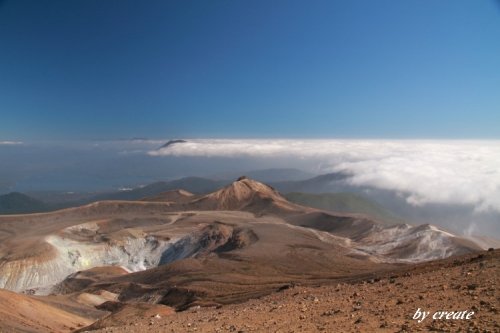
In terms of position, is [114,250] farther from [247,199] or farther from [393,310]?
[393,310]

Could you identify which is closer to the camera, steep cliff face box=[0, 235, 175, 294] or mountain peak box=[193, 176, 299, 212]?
steep cliff face box=[0, 235, 175, 294]

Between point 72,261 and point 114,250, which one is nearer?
point 72,261

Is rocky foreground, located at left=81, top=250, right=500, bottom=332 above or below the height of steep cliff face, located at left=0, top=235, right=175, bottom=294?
above

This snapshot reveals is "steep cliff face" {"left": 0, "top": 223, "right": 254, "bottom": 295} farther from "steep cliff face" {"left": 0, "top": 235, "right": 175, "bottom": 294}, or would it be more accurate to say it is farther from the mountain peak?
the mountain peak

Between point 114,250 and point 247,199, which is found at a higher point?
point 247,199

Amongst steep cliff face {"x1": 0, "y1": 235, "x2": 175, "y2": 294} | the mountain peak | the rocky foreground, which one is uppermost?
the rocky foreground

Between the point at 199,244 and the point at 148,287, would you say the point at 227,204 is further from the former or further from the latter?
the point at 148,287

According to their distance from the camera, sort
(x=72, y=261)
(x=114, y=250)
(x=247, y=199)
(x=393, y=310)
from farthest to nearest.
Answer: (x=247, y=199)
(x=114, y=250)
(x=72, y=261)
(x=393, y=310)

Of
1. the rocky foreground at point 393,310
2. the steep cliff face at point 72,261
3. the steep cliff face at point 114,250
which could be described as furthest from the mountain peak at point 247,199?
the rocky foreground at point 393,310

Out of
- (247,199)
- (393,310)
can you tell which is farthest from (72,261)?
(393,310)

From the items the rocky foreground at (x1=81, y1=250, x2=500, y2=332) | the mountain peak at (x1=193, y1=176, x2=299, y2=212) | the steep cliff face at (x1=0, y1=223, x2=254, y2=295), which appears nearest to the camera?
the rocky foreground at (x1=81, y1=250, x2=500, y2=332)

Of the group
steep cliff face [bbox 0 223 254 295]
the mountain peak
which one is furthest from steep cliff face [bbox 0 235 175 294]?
the mountain peak
